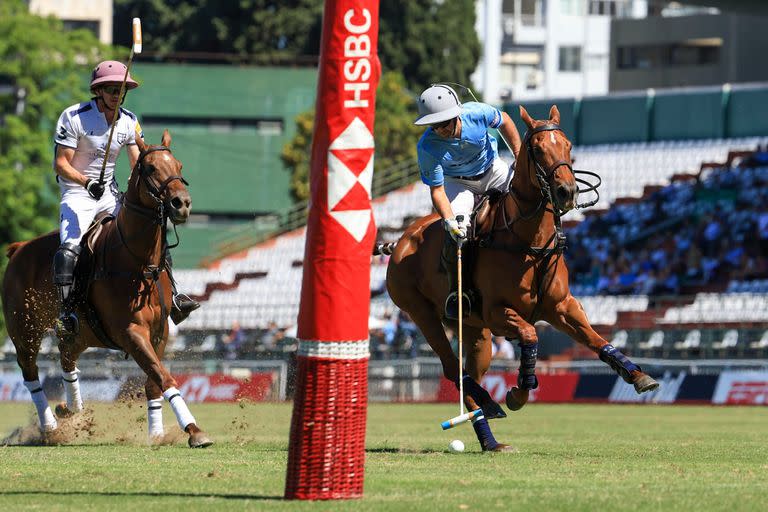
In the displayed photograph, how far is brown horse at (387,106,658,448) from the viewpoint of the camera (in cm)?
1287

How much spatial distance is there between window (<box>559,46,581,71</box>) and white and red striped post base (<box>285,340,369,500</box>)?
79465mm

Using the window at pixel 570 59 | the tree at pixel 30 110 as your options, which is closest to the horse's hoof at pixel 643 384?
the tree at pixel 30 110

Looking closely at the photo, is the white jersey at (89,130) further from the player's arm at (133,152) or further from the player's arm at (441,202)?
the player's arm at (441,202)

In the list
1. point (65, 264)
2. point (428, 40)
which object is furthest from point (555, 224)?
point (428, 40)

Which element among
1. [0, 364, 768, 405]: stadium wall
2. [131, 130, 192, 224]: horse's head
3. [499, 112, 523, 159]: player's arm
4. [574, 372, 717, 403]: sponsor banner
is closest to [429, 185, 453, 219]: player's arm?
[499, 112, 523, 159]: player's arm

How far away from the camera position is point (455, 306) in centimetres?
1402

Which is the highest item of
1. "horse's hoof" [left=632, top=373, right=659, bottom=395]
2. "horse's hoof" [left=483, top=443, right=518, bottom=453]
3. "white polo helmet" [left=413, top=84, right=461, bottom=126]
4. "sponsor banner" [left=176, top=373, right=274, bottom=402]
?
"white polo helmet" [left=413, top=84, right=461, bottom=126]

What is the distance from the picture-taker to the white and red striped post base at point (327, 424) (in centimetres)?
907

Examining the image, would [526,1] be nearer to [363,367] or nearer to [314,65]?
[314,65]

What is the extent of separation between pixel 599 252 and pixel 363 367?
30134 mm

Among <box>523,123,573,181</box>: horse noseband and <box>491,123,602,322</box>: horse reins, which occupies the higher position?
<box>523,123,573,181</box>: horse noseband

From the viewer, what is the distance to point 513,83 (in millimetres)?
88500

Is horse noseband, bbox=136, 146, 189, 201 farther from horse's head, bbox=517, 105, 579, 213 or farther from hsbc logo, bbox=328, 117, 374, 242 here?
hsbc logo, bbox=328, 117, 374, 242

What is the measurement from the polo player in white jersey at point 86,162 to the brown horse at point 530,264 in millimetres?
2833
